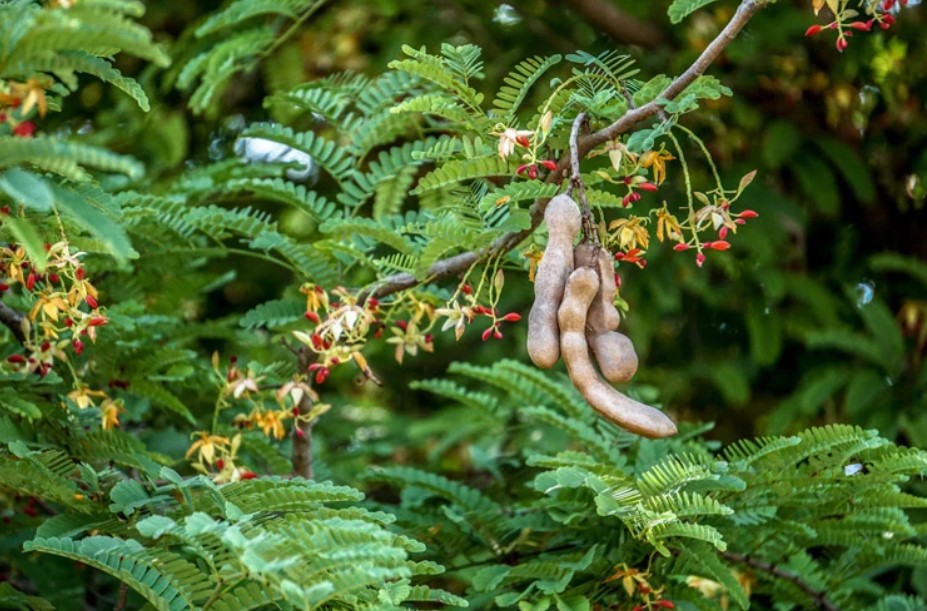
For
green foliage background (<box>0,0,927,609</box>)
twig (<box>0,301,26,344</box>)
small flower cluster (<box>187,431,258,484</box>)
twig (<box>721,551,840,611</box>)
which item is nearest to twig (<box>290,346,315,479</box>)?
green foliage background (<box>0,0,927,609</box>)

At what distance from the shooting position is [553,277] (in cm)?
178

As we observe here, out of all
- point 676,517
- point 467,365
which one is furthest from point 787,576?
point 467,365

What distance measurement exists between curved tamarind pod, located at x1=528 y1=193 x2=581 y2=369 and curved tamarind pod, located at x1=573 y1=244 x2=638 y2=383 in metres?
0.03

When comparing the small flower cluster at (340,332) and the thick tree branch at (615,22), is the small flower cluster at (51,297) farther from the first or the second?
the thick tree branch at (615,22)

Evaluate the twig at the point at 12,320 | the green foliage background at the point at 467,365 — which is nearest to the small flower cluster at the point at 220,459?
the green foliage background at the point at 467,365

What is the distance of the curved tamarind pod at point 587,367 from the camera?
1735 mm

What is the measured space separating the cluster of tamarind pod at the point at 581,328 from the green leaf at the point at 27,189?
0.64 meters

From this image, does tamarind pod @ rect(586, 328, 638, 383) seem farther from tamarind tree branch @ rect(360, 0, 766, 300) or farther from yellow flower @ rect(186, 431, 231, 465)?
yellow flower @ rect(186, 431, 231, 465)

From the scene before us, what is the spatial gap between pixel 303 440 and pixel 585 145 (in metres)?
0.97

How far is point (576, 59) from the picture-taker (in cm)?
202

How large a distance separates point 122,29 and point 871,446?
1341mm

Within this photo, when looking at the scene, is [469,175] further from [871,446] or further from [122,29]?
[871,446]

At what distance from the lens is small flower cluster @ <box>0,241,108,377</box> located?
208 centimetres

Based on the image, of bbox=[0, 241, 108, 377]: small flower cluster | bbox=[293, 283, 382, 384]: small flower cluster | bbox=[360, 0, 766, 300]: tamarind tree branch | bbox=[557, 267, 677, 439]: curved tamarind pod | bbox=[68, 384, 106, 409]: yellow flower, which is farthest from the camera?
bbox=[68, 384, 106, 409]: yellow flower
